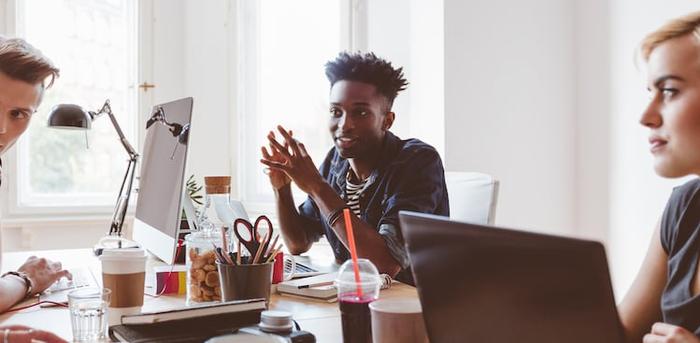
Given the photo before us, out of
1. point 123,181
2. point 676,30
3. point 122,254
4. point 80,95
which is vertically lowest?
point 122,254

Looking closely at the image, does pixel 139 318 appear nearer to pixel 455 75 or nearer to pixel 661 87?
pixel 661 87

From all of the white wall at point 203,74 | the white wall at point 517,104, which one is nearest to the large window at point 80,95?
the white wall at point 203,74

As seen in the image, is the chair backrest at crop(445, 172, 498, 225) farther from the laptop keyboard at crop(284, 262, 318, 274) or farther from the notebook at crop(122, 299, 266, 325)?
the notebook at crop(122, 299, 266, 325)

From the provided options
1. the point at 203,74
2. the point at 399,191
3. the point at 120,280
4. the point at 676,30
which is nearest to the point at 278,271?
the point at 120,280

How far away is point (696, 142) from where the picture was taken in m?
0.92

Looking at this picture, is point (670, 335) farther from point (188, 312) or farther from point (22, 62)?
point (22, 62)

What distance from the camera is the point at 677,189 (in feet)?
3.56

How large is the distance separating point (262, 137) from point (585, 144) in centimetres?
179

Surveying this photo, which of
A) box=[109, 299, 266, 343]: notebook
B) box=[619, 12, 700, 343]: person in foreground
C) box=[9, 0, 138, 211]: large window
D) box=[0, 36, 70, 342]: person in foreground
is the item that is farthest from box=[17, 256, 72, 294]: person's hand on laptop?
box=[9, 0, 138, 211]: large window

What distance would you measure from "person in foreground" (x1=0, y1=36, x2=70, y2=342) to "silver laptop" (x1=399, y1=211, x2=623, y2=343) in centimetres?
95

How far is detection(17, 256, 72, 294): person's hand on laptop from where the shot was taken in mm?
1315

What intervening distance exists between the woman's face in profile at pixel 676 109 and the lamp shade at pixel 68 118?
1.60 metres

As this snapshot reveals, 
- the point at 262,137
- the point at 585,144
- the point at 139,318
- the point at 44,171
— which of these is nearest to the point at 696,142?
the point at 139,318

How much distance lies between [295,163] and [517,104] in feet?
4.96
